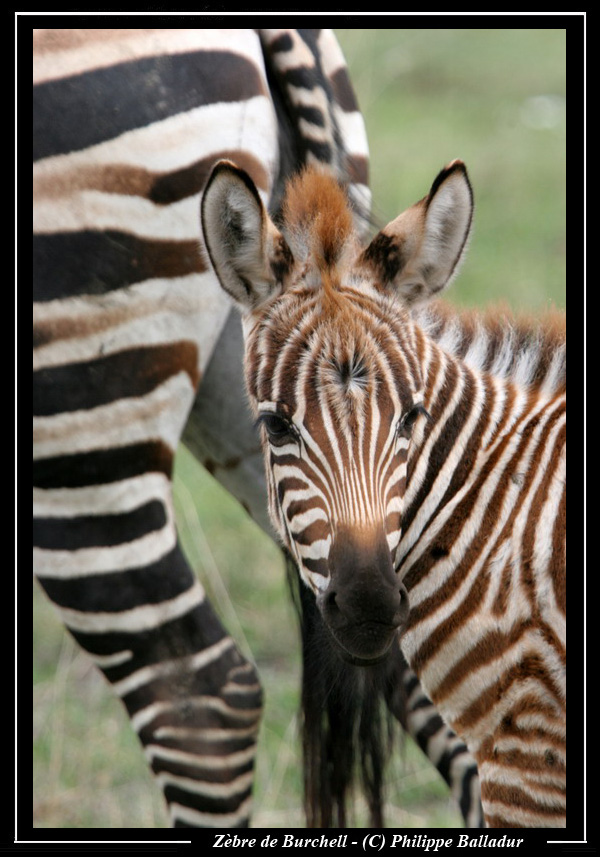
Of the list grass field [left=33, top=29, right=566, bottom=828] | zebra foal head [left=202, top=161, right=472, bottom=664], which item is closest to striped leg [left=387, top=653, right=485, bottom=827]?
grass field [left=33, top=29, right=566, bottom=828]

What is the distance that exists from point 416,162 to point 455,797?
9.94 metres

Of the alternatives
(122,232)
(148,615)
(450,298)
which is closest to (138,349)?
(122,232)

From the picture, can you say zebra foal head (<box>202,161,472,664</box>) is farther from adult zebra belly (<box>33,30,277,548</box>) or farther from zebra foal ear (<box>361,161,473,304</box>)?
adult zebra belly (<box>33,30,277,548</box>)

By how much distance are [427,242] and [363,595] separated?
1.09 m

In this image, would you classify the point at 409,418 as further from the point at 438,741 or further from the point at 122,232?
the point at 438,741

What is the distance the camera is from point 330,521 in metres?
2.78

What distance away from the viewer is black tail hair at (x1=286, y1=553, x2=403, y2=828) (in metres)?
4.23

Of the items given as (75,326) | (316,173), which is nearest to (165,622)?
(75,326)

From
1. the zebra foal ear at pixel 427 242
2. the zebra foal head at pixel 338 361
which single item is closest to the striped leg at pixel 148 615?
the zebra foal head at pixel 338 361

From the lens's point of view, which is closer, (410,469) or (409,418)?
→ (409,418)

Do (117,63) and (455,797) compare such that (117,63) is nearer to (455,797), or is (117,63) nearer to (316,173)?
(316,173)

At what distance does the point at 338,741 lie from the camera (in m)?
4.34

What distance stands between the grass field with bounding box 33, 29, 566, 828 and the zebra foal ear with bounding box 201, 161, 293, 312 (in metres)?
1.56
